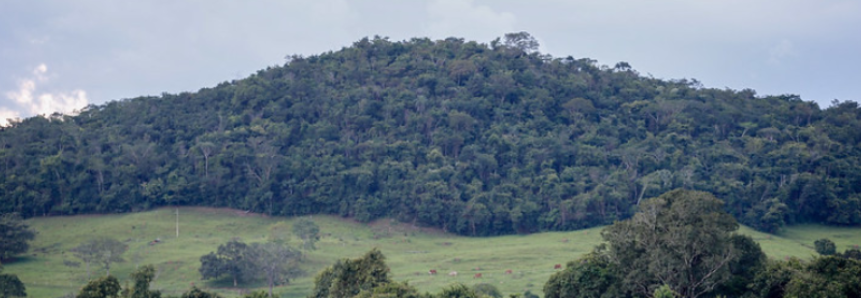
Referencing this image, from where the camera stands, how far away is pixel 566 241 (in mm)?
55281

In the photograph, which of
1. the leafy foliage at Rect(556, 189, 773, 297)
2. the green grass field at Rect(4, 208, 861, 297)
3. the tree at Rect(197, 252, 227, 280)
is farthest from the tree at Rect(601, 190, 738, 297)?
the tree at Rect(197, 252, 227, 280)

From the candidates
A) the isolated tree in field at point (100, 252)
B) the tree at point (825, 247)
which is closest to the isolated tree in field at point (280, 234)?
the isolated tree in field at point (100, 252)

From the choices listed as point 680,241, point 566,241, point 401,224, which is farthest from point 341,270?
point 401,224

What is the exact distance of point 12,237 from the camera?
49.2m

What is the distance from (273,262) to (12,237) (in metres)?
20.6

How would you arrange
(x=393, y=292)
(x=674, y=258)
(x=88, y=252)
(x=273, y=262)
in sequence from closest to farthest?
(x=393, y=292), (x=674, y=258), (x=273, y=262), (x=88, y=252)

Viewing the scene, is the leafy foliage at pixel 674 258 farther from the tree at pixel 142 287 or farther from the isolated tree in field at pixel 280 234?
the isolated tree in field at pixel 280 234

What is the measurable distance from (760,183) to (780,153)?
7.12 m

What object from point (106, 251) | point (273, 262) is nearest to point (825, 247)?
point (273, 262)

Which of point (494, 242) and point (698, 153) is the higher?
point (698, 153)

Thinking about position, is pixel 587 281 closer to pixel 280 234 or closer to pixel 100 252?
pixel 280 234

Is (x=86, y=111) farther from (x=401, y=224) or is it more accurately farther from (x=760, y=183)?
(x=760, y=183)

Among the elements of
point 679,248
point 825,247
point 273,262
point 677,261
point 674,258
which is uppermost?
point 679,248

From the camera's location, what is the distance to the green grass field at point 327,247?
146 ft
